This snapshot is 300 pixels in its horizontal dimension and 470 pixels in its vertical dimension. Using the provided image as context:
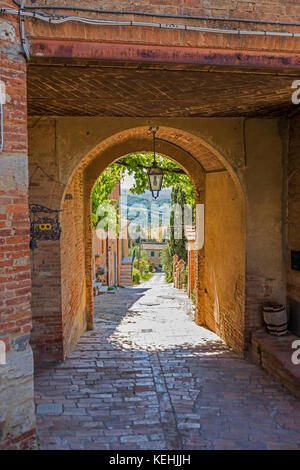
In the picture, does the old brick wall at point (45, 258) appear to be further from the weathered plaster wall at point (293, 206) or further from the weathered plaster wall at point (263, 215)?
the weathered plaster wall at point (293, 206)

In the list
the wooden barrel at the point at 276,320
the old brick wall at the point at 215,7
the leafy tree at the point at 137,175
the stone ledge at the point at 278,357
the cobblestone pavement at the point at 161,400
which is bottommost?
the cobblestone pavement at the point at 161,400

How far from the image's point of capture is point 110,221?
1422 cm

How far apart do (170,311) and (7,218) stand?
832 cm

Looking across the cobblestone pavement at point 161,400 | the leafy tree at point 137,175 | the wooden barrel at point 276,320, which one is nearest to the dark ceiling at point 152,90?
the wooden barrel at point 276,320

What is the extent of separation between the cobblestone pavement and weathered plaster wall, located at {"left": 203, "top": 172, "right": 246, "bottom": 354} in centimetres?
53

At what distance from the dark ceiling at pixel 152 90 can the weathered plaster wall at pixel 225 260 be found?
1.80 meters

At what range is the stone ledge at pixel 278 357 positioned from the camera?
504 cm

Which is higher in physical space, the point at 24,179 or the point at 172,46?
the point at 172,46

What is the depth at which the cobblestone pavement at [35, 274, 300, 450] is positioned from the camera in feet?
13.3

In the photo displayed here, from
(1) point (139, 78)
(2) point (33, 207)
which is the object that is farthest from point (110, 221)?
Answer: (1) point (139, 78)

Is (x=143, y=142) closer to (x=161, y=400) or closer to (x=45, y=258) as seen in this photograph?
(x=45, y=258)

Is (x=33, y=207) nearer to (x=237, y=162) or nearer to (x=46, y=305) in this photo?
(x=46, y=305)

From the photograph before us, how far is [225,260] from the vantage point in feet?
24.5

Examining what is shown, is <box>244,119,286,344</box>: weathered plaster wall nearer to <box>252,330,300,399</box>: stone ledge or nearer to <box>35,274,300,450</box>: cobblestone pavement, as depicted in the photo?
<box>252,330,300,399</box>: stone ledge
